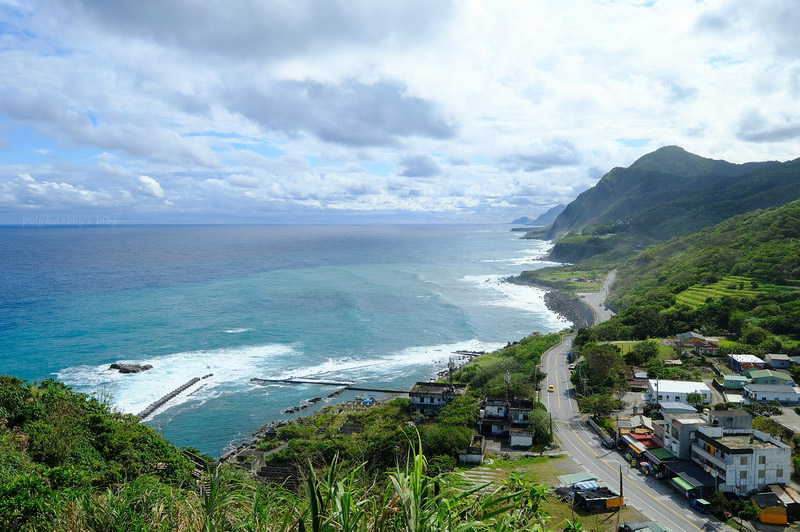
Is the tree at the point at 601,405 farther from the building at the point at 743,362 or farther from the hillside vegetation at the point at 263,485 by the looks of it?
the building at the point at 743,362

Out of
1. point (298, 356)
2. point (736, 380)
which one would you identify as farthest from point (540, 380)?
point (298, 356)

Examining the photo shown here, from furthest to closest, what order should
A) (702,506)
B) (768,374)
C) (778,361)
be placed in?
(778,361)
(768,374)
(702,506)

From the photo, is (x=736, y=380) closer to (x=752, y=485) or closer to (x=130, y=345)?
(x=752, y=485)

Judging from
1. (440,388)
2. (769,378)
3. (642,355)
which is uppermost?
(769,378)

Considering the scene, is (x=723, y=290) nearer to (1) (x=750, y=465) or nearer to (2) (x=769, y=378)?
(2) (x=769, y=378)

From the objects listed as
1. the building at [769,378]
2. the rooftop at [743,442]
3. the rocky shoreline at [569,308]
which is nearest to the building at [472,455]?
the rooftop at [743,442]

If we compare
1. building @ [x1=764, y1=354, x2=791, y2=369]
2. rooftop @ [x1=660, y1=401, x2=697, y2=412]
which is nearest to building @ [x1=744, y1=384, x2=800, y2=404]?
rooftop @ [x1=660, y1=401, x2=697, y2=412]

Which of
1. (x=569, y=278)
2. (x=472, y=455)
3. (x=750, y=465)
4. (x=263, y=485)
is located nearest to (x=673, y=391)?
(x=750, y=465)
